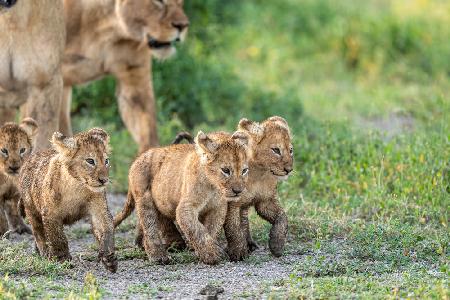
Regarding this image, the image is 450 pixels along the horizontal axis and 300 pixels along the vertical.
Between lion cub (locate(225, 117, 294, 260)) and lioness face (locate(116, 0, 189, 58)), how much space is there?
7.85ft

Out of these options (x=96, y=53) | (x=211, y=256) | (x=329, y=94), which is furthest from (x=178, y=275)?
(x=329, y=94)

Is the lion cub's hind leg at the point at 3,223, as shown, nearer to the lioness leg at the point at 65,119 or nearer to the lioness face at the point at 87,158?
the lioness face at the point at 87,158

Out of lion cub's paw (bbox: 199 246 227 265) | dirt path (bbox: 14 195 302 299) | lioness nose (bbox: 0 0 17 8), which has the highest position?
lioness nose (bbox: 0 0 17 8)

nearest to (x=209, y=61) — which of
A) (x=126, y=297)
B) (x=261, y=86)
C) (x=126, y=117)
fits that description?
(x=261, y=86)

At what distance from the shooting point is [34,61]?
777 centimetres

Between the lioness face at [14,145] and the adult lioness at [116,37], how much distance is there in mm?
1569

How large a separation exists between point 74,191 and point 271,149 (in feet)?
4.13

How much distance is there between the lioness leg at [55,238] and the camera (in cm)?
645

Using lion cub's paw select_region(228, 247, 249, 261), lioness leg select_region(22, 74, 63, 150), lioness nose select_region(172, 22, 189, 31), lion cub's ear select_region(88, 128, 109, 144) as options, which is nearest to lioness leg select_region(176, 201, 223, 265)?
lion cub's paw select_region(228, 247, 249, 261)

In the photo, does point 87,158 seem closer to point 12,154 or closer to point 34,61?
point 12,154

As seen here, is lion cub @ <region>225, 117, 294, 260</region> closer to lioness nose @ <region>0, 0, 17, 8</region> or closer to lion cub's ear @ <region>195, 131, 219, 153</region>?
lion cub's ear @ <region>195, 131, 219, 153</region>

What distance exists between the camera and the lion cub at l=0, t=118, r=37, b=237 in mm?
7289

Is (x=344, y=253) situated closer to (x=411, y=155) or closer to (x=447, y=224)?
(x=447, y=224)

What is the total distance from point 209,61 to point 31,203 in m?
5.93
